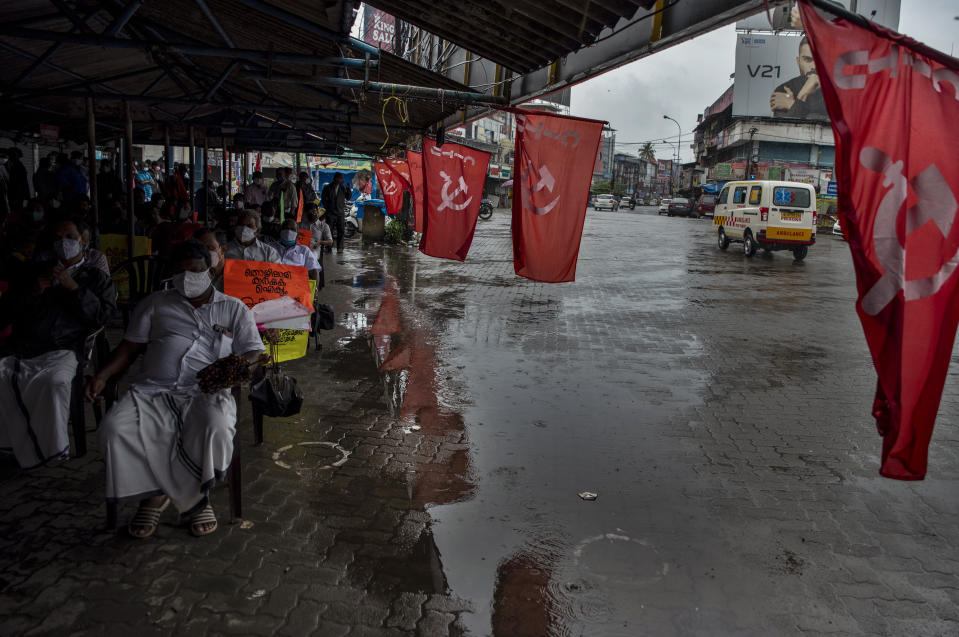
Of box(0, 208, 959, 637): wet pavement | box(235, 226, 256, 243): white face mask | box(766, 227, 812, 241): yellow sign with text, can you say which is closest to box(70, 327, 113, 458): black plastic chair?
box(0, 208, 959, 637): wet pavement

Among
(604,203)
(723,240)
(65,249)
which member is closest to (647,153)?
(604,203)

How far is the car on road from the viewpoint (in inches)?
2322

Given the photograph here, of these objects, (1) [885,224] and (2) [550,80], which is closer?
(1) [885,224]

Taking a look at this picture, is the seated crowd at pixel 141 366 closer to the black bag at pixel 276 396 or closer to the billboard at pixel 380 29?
the black bag at pixel 276 396

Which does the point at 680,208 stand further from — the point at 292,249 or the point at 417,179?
the point at 292,249

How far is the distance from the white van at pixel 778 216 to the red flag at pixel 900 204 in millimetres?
17436

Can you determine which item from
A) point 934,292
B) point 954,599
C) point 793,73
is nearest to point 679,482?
point 954,599

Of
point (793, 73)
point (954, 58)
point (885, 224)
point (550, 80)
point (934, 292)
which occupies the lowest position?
point (934, 292)

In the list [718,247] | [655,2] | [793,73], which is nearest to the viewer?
[655,2]

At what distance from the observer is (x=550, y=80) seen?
6.14m

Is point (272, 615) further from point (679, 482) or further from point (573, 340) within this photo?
point (573, 340)

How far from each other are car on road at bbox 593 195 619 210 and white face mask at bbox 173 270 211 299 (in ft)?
188

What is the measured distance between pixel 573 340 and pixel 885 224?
6.31 metres

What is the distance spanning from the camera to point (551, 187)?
579cm
